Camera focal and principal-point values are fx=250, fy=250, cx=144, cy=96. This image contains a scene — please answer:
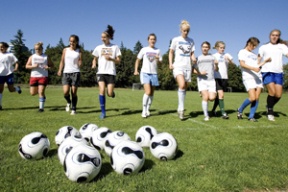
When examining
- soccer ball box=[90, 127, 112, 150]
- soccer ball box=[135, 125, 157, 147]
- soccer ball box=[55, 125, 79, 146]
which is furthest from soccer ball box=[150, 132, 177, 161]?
soccer ball box=[55, 125, 79, 146]

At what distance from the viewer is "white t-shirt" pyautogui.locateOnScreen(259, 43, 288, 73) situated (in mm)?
7430

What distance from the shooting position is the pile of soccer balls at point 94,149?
2.99m

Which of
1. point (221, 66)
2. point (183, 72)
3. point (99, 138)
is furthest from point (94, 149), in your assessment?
point (221, 66)

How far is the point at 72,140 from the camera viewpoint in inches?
143

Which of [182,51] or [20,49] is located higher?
[20,49]

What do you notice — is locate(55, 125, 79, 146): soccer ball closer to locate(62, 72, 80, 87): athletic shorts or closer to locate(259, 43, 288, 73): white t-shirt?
locate(62, 72, 80, 87): athletic shorts

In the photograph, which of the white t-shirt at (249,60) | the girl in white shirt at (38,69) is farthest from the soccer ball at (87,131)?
the white t-shirt at (249,60)

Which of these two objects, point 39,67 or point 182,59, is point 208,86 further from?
point 39,67

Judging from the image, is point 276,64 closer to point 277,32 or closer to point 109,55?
point 277,32

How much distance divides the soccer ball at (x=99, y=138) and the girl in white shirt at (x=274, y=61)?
5.55 m

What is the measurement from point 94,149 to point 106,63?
16.1 ft

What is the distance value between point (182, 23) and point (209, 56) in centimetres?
131

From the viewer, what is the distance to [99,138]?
422cm

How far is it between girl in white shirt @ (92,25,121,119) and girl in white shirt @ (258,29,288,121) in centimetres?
451
